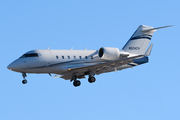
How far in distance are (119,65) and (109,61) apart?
115cm

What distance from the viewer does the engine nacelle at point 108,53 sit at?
30828mm

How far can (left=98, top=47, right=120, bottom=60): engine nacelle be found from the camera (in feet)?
101

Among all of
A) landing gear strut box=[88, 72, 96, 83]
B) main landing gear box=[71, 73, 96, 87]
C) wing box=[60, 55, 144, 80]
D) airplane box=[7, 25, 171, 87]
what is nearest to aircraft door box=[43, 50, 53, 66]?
airplane box=[7, 25, 171, 87]

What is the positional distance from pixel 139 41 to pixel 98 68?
5346 millimetres

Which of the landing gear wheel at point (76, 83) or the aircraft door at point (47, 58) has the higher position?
the aircraft door at point (47, 58)

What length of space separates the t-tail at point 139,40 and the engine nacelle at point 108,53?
2.66 meters

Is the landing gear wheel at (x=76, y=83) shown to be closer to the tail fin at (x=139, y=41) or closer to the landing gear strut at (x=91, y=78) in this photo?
the landing gear strut at (x=91, y=78)

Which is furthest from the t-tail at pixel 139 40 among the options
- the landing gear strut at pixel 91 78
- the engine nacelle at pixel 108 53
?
the landing gear strut at pixel 91 78

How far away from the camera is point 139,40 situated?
33938 mm

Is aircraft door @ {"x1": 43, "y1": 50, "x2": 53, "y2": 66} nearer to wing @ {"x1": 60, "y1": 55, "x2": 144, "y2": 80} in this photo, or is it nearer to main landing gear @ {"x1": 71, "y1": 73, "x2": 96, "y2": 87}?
wing @ {"x1": 60, "y1": 55, "x2": 144, "y2": 80}

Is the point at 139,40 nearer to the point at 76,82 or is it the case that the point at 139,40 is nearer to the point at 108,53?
the point at 108,53

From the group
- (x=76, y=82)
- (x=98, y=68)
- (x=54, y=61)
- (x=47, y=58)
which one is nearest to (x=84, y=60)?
(x=98, y=68)

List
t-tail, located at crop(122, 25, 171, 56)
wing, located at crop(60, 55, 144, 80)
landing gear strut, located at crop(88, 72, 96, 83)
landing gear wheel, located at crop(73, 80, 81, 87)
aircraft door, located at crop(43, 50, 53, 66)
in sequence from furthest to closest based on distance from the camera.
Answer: t-tail, located at crop(122, 25, 171, 56) < landing gear wheel, located at crop(73, 80, 81, 87) < landing gear strut, located at crop(88, 72, 96, 83) < wing, located at crop(60, 55, 144, 80) < aircraft door, located at crop(43, 50, 53, 66)

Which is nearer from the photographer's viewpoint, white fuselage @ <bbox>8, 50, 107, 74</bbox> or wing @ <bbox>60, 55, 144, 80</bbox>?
white fuselage @ <bbox>8, 50, 107, 74</bbox>
